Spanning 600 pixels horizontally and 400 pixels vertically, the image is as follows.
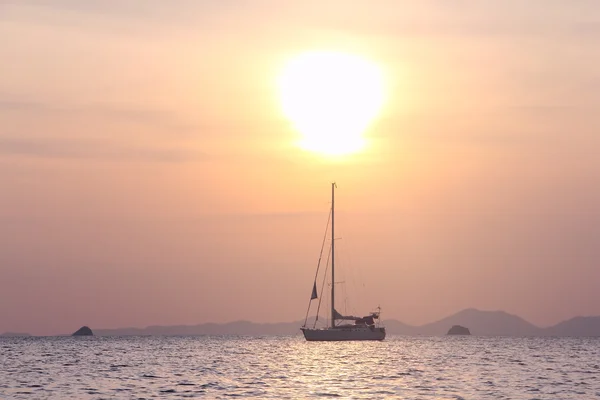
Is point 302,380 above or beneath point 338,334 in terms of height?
beneath

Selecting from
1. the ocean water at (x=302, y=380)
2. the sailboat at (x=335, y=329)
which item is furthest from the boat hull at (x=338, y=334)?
the ocean water at (x=302, y=380)

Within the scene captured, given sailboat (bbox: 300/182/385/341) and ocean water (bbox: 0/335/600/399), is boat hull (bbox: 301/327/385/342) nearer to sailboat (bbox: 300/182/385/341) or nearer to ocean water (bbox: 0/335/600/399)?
sailboat (bbox: 300/182/385/341)

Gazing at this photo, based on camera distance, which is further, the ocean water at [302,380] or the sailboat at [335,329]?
the sailboat at [335,329]

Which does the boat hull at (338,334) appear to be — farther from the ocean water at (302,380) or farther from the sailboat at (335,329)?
the ocean water at (302,380)

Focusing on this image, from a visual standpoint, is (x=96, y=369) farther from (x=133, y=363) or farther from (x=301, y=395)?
(x=301, y=395)

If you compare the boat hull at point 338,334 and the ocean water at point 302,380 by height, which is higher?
the boat hull at point 338,334

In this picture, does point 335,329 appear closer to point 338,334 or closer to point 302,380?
point 338,334

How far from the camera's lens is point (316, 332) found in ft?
629

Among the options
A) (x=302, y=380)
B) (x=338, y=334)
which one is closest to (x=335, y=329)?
(x=338, y=334)

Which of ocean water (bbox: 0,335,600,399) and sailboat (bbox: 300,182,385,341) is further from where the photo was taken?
sailboat (bbox: 300,182,385,341)

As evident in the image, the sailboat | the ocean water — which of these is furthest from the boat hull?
the ocean water

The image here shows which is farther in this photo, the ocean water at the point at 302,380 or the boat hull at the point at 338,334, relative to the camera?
the boat hull at the point at 338,334

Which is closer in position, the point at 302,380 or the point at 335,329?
the point at 302,380

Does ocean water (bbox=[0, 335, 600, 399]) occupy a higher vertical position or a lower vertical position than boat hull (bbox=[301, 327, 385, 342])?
lower
